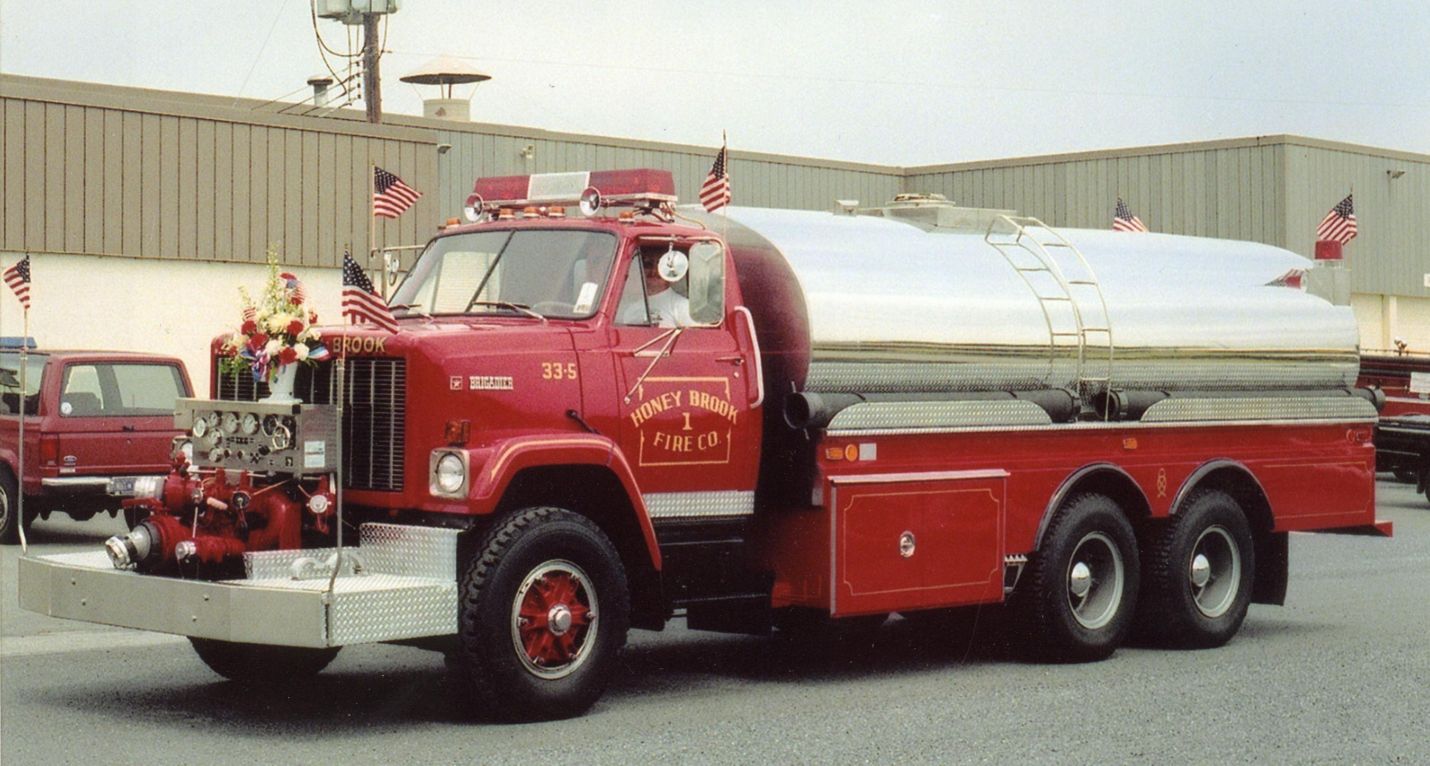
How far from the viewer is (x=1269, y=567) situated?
→ 44.7 ft

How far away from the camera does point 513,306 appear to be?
33.7 feet

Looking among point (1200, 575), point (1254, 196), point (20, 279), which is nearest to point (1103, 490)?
point (1200, 575)

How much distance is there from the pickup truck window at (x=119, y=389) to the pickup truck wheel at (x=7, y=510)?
0.85 meters

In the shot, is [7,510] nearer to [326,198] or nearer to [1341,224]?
[326,198]

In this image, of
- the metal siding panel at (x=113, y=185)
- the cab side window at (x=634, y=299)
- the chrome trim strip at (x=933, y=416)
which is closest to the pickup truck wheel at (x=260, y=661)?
the cab side window at (x=634, y=299)

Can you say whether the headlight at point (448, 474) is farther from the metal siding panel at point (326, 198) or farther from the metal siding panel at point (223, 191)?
the metal siding panel at point (326, 198)

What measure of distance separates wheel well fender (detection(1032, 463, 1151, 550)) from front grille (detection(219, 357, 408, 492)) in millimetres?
4276

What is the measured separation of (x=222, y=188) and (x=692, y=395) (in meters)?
20.9

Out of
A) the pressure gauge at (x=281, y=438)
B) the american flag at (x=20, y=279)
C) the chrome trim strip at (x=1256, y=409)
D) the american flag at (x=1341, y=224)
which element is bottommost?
the pressure gauge at (x=281, y=438)

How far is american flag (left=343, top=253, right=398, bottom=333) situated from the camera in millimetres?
9477

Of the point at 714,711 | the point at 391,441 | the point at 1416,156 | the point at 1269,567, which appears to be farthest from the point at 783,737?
the point at 1416,156

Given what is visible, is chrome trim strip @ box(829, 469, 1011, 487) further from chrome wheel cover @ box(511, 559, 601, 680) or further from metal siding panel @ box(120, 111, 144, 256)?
metal siding panel @ box(120, 111, 144, 256)

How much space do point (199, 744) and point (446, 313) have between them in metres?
2.77

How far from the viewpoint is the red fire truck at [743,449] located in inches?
367
